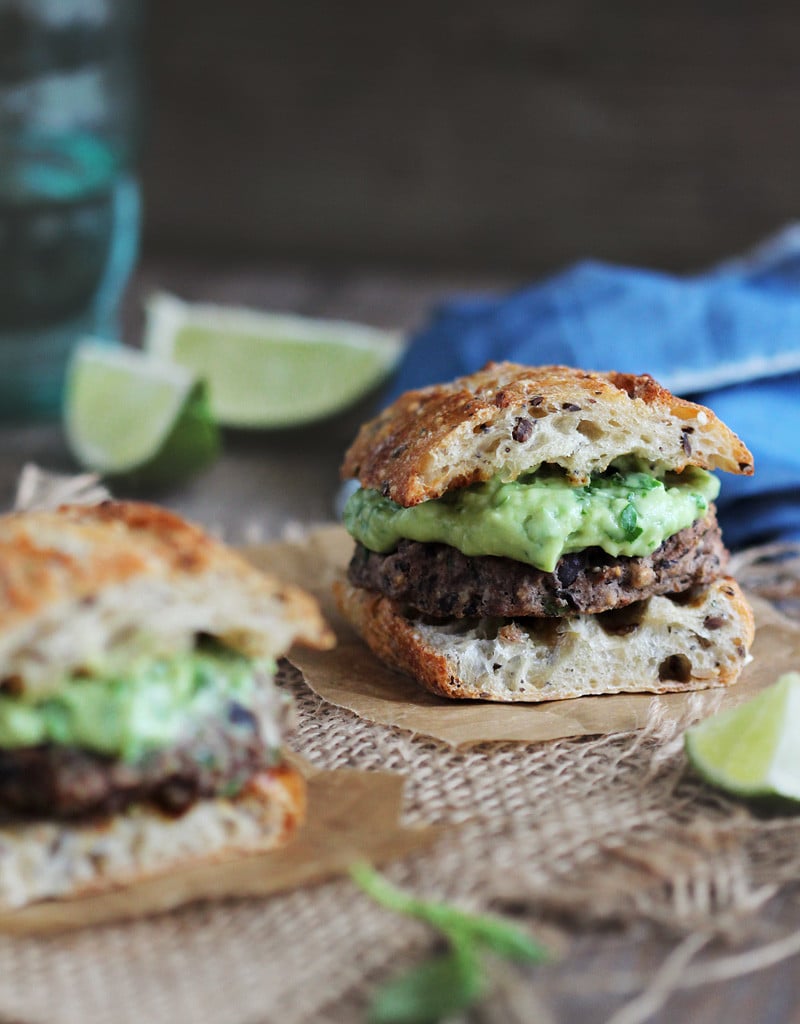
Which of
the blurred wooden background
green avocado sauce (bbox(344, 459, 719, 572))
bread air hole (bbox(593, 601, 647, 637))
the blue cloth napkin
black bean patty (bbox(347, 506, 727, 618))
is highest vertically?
the blurred wooden background

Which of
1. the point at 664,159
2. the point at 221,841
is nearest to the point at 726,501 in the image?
the point at 221,841

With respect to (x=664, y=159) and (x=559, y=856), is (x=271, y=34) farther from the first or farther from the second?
(x=559, y=856)

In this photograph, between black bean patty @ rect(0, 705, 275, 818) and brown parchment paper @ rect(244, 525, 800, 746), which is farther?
brown parchment paper @ rect(244, 525, 800, 746)

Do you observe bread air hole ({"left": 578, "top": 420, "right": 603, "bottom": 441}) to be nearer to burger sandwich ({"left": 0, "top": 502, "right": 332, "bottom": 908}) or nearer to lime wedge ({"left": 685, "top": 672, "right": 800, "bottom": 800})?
lime wedge ({"left": 685, "top": 672, "right": 800, "bottom": 800})

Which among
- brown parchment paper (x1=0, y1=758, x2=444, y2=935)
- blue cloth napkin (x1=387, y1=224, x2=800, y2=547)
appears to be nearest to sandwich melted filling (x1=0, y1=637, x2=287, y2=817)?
brown parchment paper (x1=0, y1=758, x2=444, y2=935)

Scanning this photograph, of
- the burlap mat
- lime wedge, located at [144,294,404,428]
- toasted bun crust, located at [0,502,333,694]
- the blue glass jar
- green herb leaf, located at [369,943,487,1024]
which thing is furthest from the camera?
lime wedge, located at [144,294,404,428]

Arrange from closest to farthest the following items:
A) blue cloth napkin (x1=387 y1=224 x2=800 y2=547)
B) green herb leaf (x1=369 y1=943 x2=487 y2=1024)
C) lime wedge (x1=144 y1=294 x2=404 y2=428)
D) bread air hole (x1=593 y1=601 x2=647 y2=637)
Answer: green herb leaf (x1=369 y1=943 x2=487 y2=1024) < bread air hole (x1=593 y1=601 x2=647 y2=637) < blue cloth napkin (x1=387 y1=224 x2=800 y2=547) < lime wedge (x1=144 y1=294 x2=404 y2=428)

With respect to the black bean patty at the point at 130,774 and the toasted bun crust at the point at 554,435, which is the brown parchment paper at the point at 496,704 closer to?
the toasted bun crust at the point at 554,435
